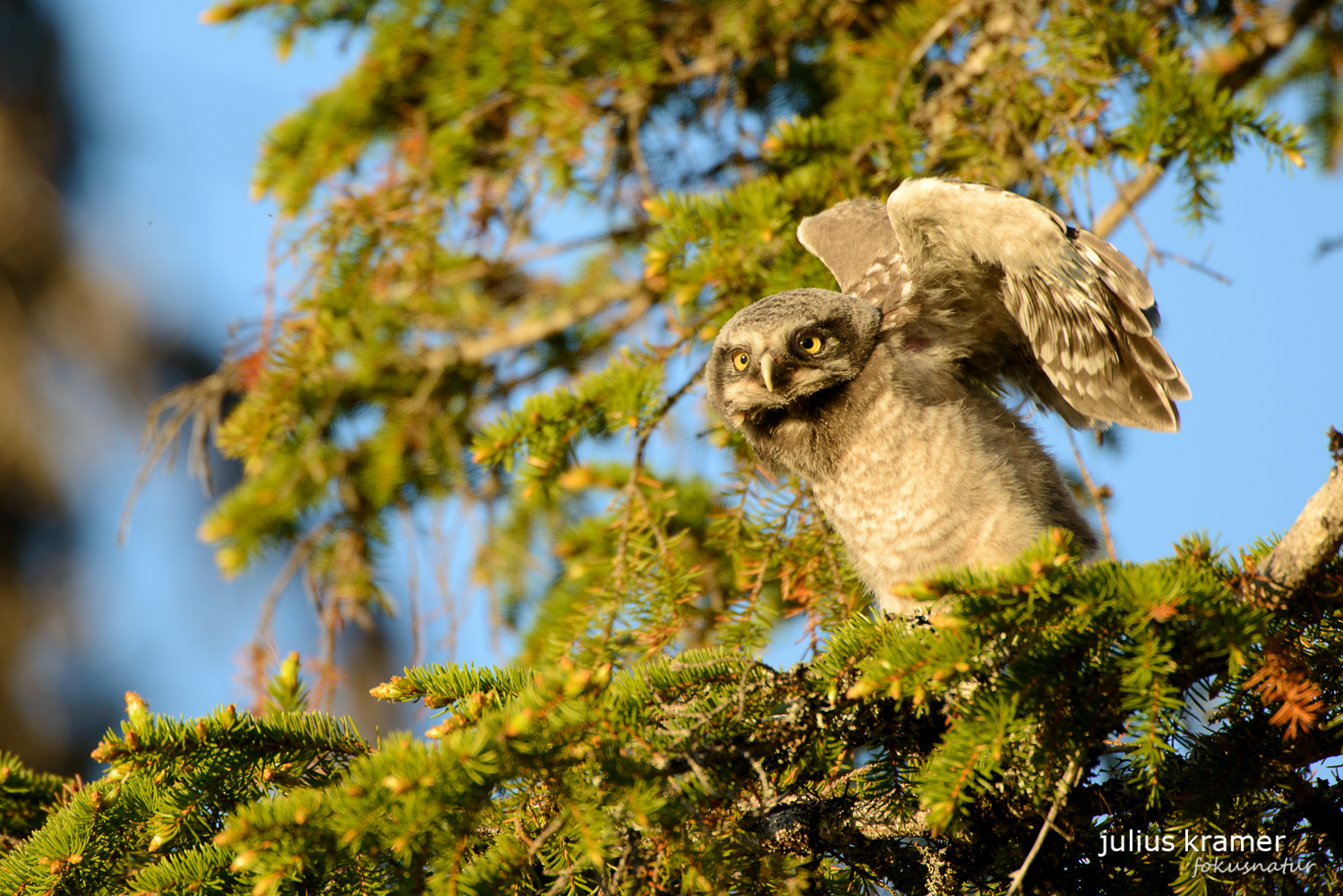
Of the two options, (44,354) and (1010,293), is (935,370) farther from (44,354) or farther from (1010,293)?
(44,354)

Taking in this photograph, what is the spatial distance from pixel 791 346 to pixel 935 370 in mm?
423

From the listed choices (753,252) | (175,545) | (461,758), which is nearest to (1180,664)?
(461,758)

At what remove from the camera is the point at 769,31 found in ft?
10.3

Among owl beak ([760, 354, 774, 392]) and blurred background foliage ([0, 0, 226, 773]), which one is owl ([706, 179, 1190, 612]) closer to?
owl beak ([760, 354, 774, 392])

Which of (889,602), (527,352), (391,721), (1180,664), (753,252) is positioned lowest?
(1180,664)

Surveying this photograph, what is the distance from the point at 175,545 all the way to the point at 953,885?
515 centimetres

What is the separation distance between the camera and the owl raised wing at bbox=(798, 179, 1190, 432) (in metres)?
2.10

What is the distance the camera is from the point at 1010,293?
7.88 feet

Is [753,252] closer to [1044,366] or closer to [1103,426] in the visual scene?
[1044,366]

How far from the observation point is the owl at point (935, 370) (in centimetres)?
218

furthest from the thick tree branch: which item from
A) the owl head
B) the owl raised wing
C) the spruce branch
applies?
the spruce branch

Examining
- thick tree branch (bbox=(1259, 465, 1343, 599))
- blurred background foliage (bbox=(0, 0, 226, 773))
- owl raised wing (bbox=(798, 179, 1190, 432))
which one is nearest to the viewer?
thick tree branch (bbox=(1259, 465, 1343, 599))

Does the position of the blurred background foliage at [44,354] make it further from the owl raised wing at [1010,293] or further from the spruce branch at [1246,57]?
the spruce branch at [1246,57]

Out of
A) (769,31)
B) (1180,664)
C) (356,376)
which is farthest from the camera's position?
(356,376)
